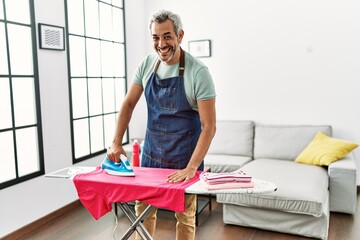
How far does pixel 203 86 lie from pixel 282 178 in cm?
144

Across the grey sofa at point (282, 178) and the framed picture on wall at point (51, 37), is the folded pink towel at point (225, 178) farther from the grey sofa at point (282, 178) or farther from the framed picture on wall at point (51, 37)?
the framed picture on wall at point (51, 37)

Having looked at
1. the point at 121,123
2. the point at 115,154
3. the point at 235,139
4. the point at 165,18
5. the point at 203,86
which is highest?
the point at 165,18

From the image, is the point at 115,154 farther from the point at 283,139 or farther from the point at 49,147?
the point at 283,139

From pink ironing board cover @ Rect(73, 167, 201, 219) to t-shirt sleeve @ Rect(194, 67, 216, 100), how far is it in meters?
0.41

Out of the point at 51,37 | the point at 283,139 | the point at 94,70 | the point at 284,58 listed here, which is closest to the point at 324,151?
the point at 283,139

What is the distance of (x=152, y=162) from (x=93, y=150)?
69.8 inches

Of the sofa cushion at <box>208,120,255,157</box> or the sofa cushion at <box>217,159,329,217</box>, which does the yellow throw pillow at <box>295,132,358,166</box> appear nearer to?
the sofa cushion at <box>217,159,329,217</box>

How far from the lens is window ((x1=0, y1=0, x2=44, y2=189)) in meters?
2.59

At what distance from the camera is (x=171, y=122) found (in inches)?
75.4

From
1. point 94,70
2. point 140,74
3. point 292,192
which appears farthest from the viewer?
point 94,70

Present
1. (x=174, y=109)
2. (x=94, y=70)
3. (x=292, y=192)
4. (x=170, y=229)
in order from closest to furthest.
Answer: (x=174, y=109) → (x=292, y=192) → (x=170, y=229) → (x=94, y=70)

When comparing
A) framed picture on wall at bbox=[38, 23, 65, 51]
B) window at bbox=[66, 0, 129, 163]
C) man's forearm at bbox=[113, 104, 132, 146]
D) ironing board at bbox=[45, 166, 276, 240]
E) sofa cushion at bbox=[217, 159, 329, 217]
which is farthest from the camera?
window at bbox=[66, 0, 129, 163]

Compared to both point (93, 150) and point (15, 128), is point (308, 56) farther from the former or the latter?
point (15, 128)

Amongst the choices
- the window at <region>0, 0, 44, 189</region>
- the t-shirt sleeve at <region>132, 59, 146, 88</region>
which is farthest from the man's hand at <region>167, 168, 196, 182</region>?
the window at <region>0, 0, 44, 189</region>
